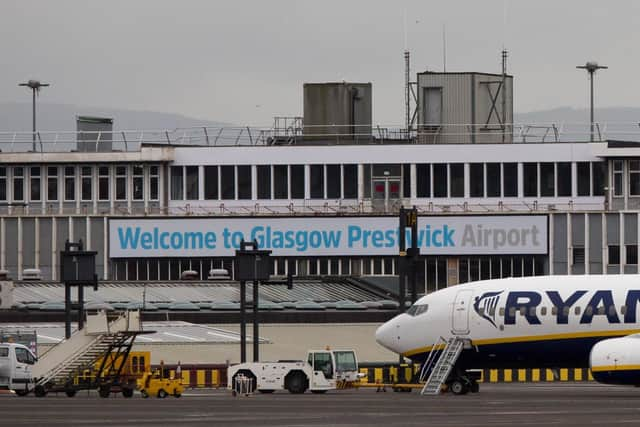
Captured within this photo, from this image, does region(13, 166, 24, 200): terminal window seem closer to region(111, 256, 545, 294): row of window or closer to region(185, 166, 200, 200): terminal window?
region(111, 256, 545, 294): row of window

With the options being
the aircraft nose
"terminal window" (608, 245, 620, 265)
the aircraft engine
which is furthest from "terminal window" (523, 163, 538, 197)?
the aircraft engine

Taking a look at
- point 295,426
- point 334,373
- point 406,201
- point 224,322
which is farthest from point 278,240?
point 295,426

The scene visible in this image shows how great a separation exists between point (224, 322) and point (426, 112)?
23.1 metres

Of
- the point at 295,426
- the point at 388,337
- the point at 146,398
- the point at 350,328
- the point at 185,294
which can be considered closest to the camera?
the point at 295,426

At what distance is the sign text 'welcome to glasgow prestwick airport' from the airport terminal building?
52 mm

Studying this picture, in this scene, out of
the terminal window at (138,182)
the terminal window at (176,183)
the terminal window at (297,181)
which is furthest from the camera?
the terminal window at (138,182)

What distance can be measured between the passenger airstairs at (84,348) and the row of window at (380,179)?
2867 cm

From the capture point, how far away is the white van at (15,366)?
72.2m

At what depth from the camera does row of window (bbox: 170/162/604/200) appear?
9675cm

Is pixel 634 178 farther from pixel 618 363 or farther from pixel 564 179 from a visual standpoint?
pixel 618 363

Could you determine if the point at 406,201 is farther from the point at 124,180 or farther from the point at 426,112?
the point at 124,180

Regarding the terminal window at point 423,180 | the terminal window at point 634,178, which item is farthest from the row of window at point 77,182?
the terminal window at point 634,178

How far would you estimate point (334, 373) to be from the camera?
232 feet

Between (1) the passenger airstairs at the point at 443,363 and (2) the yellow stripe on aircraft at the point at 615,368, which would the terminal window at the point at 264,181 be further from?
(2) the yellow stripe on aircraft at the point at 615,368
